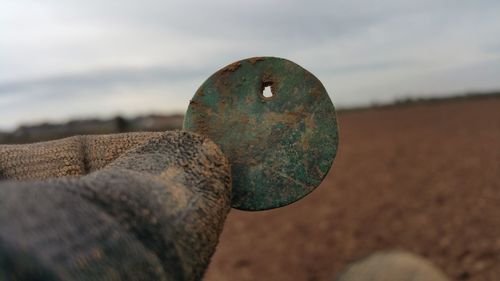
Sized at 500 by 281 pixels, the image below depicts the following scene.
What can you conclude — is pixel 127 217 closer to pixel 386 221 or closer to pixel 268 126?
pixel 268 126

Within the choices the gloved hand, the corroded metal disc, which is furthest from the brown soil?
the gloved hand

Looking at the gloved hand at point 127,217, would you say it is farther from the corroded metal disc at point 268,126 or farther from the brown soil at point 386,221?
the brown soil at point 386,221

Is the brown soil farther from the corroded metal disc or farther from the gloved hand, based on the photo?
the gloved hand

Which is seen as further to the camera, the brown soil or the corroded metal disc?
the brown soil

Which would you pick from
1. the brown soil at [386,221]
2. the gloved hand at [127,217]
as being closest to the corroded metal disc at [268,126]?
the gloved hand at [127,217]

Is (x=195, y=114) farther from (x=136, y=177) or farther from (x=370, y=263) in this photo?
(x=370, y=263)

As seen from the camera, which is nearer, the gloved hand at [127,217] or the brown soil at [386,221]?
the gloved hand at [127,217]
